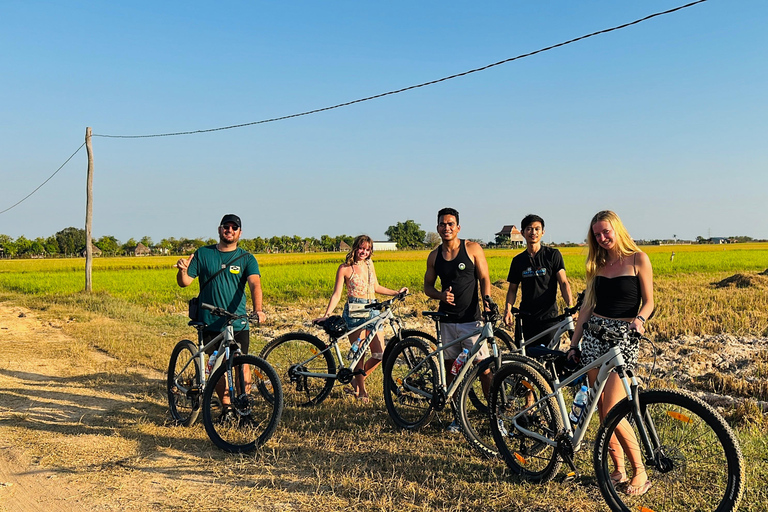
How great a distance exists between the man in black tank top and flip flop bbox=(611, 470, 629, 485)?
1.68 m

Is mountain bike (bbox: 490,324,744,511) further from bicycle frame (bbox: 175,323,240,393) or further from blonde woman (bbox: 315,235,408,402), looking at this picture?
bicycle frame (bbox: 175,323,240,393)

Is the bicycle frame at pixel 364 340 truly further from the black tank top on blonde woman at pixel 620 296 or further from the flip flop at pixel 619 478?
the flip flop at pixel 619 478

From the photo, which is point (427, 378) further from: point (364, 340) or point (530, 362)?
point (530, 362)

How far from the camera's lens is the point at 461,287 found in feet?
16.8

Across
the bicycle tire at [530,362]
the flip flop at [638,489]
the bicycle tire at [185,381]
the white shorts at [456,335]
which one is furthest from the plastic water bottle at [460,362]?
the bicycle tire at [185,381]

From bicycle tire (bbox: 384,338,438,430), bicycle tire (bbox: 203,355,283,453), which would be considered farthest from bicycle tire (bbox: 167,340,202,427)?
bicycle tire (bbox: 384,338,438,430)

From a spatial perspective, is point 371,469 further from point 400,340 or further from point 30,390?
point 30,390

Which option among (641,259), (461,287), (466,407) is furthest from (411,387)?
(641,259)

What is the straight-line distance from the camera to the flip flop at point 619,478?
133 inches

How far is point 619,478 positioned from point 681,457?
1.48ft

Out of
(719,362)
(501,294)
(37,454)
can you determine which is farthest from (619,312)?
(501,294)

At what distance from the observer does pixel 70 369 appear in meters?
8.04

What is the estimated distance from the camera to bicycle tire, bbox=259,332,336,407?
18.8ft

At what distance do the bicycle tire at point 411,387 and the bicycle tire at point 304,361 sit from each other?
2.38 feet
